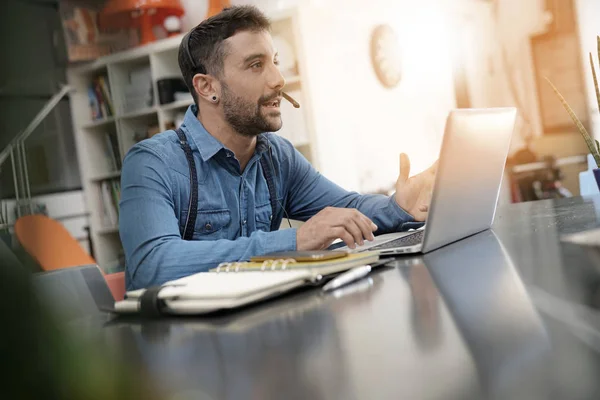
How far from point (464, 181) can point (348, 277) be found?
1.16ft

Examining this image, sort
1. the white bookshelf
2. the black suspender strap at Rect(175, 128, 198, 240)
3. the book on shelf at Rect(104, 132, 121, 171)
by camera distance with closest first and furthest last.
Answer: the black suspender strap at Rect(175, 128, 198, 240), the white bookshelf, the book on shelf at Rect(104, 132, 121, 171)

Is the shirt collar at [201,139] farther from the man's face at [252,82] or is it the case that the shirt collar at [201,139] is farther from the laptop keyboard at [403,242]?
the laptop keyboard at [403,242]

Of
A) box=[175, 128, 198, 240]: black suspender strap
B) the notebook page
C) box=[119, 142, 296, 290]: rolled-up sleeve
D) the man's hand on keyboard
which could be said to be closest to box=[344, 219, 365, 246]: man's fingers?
the man's hand on keyboard

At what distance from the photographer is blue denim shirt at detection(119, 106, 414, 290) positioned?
114 centimetres

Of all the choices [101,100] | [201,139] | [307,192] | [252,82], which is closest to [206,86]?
[252,82]

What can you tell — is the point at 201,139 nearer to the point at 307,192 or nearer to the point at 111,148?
the point at 307,192

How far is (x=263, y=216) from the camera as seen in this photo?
5.32 feet

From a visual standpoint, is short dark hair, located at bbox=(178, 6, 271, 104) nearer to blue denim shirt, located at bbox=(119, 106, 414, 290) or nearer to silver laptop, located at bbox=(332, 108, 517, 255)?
blue denim shirt, located at bbox=(119, 106, 414, 290)

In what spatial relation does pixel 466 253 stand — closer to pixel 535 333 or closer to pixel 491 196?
pixel 491 196

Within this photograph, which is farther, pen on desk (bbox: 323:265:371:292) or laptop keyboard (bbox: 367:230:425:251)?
laptop keyboard (bbox: 367:230:425:251)

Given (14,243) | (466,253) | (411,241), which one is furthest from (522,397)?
(411,241)

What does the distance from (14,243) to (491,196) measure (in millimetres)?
1152

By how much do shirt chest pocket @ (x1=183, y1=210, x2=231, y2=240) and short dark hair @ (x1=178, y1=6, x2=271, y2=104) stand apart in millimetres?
418

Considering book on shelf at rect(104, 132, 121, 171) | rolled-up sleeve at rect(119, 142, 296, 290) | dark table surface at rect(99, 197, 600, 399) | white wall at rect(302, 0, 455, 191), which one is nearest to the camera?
dark table surface at rect(99, 197, 600, 399)
